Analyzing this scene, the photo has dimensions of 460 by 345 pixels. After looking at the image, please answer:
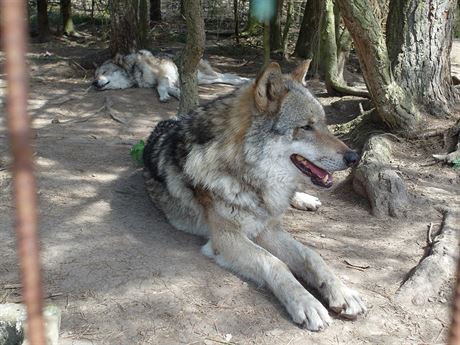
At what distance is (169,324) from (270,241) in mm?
1145

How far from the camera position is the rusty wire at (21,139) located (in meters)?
0.56

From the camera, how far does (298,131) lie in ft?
11.8

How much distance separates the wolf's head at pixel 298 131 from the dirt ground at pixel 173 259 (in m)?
0.77

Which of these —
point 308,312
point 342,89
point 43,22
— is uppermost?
point 43,22

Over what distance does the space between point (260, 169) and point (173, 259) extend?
0.90 m

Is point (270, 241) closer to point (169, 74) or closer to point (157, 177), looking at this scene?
point (157, 177)

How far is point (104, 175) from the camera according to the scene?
5059 millimetres

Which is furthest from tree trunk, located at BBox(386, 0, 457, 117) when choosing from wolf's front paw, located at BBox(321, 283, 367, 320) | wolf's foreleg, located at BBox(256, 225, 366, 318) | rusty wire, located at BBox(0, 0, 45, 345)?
rusty wire, located at BBox(0, 0, 45, 345)

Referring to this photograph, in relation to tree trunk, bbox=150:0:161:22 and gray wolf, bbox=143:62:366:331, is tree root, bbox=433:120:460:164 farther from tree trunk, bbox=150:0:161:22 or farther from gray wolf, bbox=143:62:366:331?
tree trunk, bbox=150:0:161:22

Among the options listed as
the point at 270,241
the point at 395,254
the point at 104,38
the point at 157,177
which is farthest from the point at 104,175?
the point at 104,38

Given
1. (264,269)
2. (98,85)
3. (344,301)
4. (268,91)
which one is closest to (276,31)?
(98,85)

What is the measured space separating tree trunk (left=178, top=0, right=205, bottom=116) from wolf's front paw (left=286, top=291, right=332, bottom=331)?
2.77 meters

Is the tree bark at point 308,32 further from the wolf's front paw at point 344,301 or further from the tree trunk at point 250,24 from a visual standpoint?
the wolf's front paw at point 344,301

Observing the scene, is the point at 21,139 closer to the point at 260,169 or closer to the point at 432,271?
the point at 260,169
